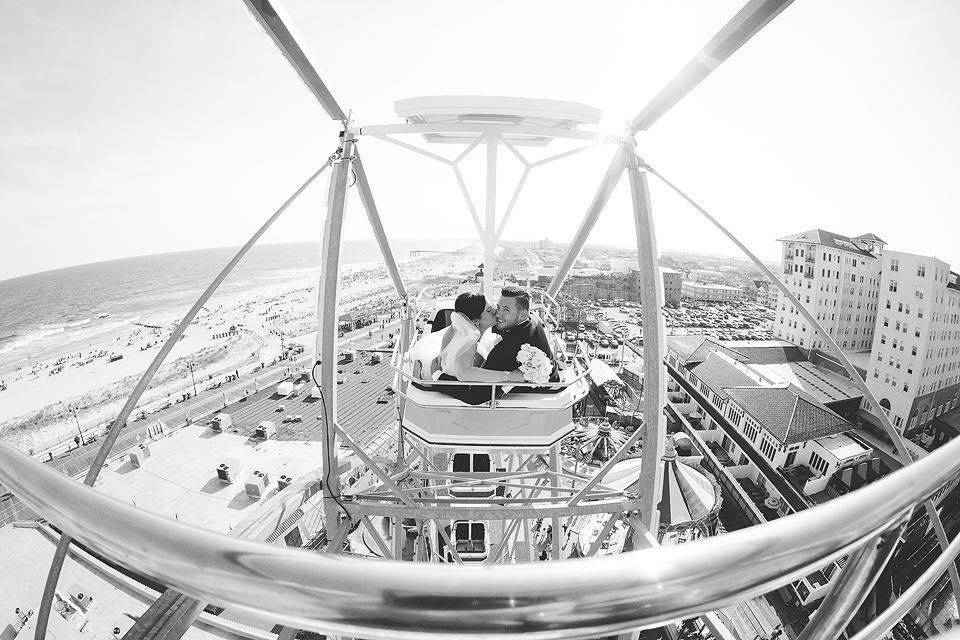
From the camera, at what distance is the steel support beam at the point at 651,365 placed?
3.34 meters

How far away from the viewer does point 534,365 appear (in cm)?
396

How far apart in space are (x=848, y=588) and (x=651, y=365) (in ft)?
8.05

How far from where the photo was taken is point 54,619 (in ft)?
28.1

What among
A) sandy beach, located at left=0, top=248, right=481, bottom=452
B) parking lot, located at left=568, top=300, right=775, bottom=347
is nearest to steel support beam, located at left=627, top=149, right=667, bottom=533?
sandy beach, located at left=0, top=248, right=481, bottom=452

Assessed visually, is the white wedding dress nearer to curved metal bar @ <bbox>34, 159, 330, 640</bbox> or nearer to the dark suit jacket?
the dark suit jacket

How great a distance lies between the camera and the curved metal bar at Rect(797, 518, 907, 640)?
114cm

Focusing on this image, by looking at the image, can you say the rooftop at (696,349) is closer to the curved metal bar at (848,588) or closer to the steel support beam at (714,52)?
the steel support beam at (714,52)

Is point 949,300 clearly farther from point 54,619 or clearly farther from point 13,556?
point 13,556

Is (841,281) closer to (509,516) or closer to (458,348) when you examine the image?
(458,348)

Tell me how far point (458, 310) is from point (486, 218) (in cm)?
273

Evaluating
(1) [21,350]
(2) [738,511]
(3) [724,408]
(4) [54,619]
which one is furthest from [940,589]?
(1) [21,350]

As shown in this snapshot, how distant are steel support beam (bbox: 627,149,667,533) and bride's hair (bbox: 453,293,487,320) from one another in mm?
1667

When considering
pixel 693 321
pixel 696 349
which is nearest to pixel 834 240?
pixel 696 349

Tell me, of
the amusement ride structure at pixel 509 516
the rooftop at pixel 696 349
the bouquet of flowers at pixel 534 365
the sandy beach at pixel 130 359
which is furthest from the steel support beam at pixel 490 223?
the rooftop at pixel 696 349
